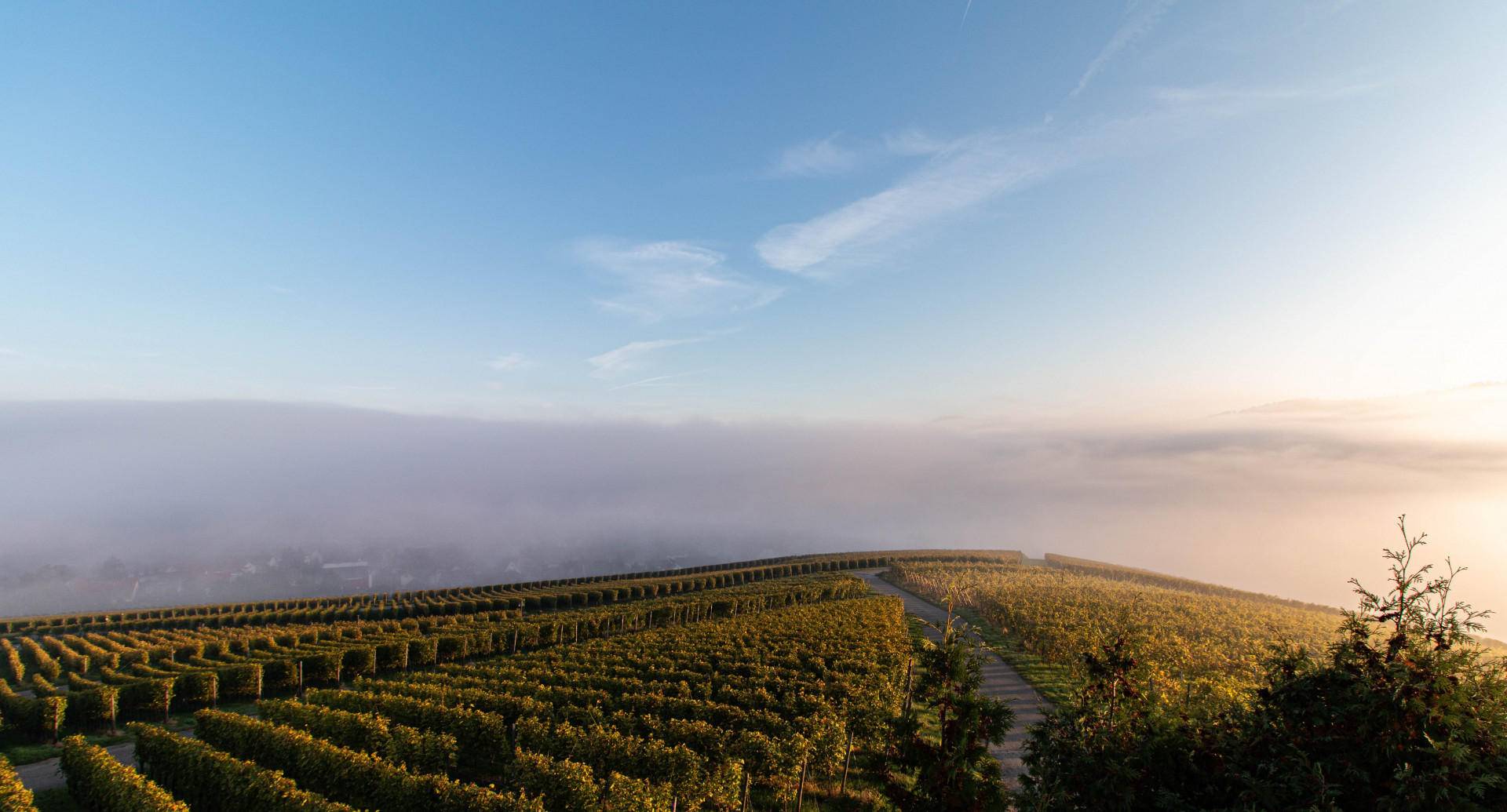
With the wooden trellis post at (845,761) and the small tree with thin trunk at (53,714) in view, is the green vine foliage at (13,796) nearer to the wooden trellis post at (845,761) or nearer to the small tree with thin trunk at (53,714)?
the small tree with thin trunk at (53,714)

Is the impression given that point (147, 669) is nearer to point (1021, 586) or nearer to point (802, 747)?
point (802, 747)

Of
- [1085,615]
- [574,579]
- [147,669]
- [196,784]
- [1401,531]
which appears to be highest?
[1401,531]

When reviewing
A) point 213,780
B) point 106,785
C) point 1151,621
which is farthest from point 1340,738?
point 1151,621

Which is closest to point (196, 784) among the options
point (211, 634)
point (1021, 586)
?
point (211, 634)

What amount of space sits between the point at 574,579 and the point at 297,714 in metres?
89.2

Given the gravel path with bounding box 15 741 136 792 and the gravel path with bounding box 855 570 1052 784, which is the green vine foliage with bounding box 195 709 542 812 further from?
the gravel path with bounding box 855 570 1052 784

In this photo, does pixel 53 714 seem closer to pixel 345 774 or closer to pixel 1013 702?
pixel 345 774

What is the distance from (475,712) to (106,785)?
399 inches

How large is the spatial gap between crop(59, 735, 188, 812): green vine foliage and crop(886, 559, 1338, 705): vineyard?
23595 mm

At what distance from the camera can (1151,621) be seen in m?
47.8

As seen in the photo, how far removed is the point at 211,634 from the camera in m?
50.2

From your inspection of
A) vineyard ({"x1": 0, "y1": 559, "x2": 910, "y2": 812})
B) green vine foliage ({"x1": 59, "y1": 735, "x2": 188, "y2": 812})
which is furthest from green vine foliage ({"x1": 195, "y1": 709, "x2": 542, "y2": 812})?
green vine foliage ({"x1": 59, "y1": 735, "x2": 188, "y2": 812})

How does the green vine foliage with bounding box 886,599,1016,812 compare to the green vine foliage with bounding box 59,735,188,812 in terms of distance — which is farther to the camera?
the green vine foliage with bounding box 59,735,188,812

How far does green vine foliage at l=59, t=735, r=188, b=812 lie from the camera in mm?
14704
